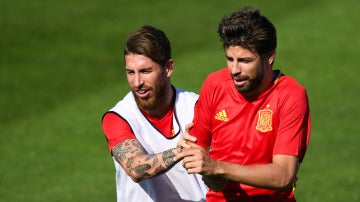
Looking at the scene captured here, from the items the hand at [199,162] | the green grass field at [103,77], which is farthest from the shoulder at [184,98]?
the green grass field at [103,77]

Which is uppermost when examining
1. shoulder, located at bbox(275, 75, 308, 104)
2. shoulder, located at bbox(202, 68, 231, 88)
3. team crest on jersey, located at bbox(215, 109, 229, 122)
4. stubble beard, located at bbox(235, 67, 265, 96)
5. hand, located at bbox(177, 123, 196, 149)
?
shoulder, located at bbox(202, 68, 231, 88)

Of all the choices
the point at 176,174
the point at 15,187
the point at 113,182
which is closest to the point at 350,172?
the point at 113,182

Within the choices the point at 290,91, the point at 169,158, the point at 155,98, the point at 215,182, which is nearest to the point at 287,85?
the point at 290,91

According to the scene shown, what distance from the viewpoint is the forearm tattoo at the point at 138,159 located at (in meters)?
8.83

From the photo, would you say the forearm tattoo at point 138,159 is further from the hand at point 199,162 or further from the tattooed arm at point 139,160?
the hand at point 199,162

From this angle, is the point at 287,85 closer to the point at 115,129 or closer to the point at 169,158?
the point at 169,158

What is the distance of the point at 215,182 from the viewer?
7895 millimetres

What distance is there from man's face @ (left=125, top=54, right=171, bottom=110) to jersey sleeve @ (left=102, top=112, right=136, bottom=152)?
0.31m

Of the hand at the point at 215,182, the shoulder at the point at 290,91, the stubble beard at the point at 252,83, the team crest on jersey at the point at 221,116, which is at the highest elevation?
the stubble beard at the point at 252,83

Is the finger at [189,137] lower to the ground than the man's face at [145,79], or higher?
lower

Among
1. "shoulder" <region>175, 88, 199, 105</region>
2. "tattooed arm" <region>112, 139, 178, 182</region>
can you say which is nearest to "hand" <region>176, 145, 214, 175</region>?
"tattooed arm" <region>112, 139, 178, 182</region>

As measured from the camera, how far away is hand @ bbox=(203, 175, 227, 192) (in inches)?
307

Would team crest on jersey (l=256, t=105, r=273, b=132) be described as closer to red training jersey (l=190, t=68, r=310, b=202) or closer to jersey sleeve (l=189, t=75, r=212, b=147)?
red training jersey (l=190, t=68, r=310, b=202)

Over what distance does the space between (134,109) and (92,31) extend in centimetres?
1951
